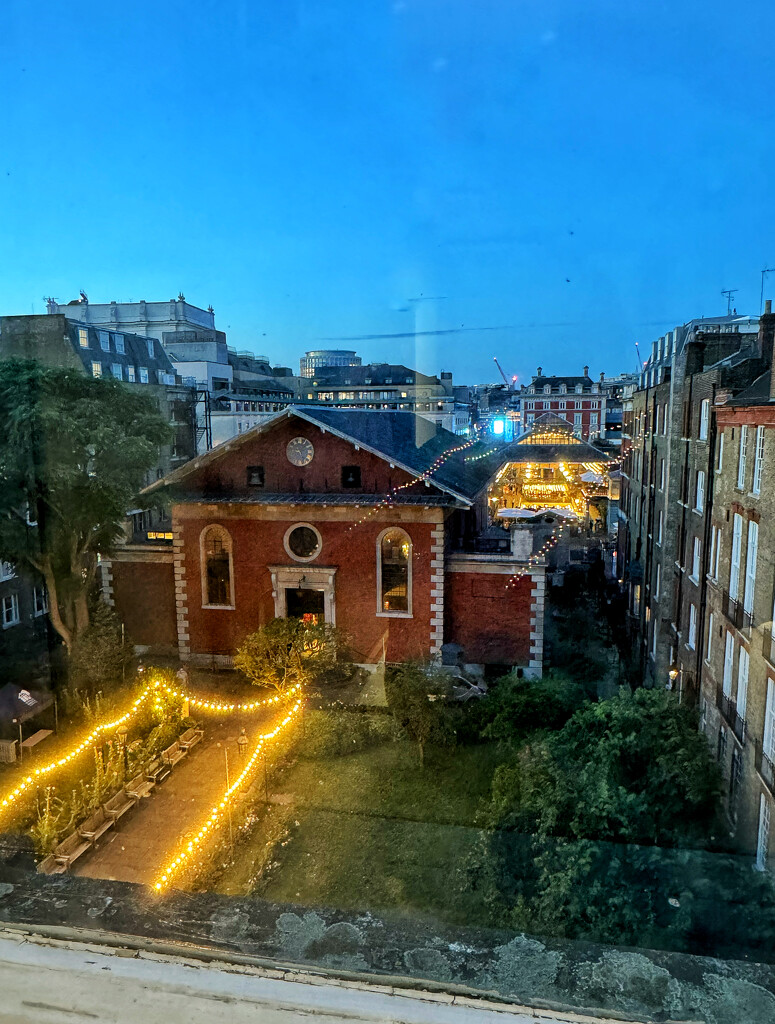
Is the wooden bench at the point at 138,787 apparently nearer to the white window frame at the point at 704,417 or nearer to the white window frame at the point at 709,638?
the white window frame at the point at 709,638

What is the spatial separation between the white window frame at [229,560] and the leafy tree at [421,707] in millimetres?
→ 4128

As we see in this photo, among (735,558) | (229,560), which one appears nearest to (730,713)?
(735,558)

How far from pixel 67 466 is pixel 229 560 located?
395 cm

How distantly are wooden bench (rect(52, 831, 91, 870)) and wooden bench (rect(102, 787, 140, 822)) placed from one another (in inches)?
16.9

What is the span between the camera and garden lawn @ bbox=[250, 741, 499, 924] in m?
5.18

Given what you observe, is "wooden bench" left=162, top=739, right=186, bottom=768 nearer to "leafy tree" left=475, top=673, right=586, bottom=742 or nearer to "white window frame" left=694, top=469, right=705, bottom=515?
"leafy tree" left=475, top=673, right=586, bottom=742

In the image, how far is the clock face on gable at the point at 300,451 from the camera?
1181 cm

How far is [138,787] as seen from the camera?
26.5 feet

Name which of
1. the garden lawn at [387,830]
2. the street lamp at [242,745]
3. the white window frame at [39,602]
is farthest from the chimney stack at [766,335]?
the white window frame at [39,602]

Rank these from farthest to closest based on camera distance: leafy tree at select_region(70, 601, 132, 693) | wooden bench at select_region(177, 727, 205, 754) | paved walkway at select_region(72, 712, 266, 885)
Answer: leafy tree at select_region(70, 601, 132, 693) → wooden bench at select_region(177, 727, 205, 754) → paved walkway at select_region(72, 712, 266, 885)

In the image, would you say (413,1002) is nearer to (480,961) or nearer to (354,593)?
(480,961)

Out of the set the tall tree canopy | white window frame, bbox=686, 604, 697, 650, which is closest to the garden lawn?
white window frame, bbox=686, 604, 697, 650

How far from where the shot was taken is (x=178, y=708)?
9742 mm

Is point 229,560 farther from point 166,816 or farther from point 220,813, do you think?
point 220,813
